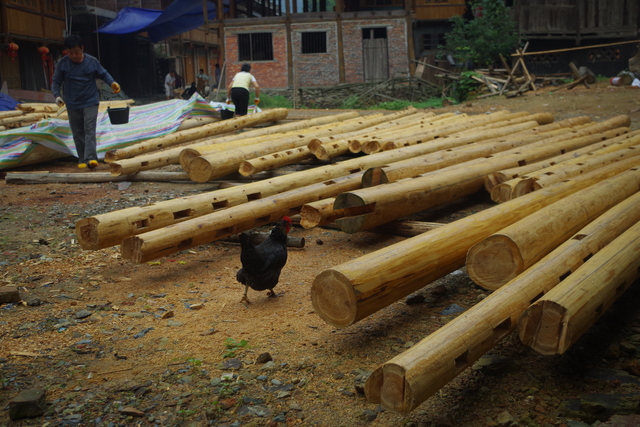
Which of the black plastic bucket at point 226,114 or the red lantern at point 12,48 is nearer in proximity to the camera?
the black plastic bucket at point 226,114

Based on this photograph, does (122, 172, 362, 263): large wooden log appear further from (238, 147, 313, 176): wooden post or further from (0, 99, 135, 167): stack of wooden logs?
(0, 99, 135, 167): stack of wooden logs

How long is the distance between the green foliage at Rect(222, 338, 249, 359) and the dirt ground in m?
0.01

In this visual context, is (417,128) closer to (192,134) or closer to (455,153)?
(455,153)

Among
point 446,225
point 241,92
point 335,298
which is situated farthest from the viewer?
point 241,92

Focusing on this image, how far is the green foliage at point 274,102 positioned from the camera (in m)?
21.1

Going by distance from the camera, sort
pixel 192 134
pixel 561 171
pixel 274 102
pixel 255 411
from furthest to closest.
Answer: pixel 274 102
pixel 192 134
pixel 561 171
pixel 255 411

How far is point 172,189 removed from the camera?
24.8 ft

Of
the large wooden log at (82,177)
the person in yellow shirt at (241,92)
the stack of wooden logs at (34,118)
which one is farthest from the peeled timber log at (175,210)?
the person in yellow shirt at (241,92)

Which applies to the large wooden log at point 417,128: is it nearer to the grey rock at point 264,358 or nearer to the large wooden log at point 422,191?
the large wooden log at point 422,191

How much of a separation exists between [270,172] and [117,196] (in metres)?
1.94

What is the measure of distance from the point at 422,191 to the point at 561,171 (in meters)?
1.46

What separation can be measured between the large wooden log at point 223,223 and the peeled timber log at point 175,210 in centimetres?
26

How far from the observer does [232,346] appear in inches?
132

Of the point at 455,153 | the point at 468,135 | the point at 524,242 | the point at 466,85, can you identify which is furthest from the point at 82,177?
the point at 466,85
